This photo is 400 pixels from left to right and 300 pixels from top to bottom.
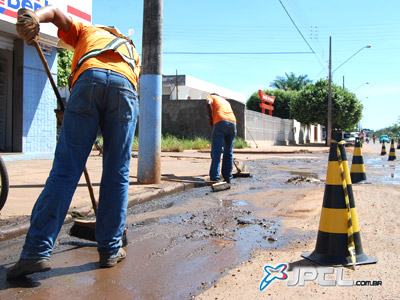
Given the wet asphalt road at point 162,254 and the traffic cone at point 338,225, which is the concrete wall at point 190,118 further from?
the traffic cone at point 338,225

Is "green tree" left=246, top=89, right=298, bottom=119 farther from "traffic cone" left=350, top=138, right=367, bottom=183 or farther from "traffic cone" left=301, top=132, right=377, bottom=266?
"traffic cone" left=301, top=132, right=377, bottom=266

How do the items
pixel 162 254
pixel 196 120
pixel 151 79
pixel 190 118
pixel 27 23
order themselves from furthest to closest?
pixel 190 118 < pixel 196 120 < pixel 151 79 < pixel 162 254 < pixel 27 23

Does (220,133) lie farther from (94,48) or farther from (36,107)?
(36,107)

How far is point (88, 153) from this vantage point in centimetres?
264

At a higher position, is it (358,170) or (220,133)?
(220,133)

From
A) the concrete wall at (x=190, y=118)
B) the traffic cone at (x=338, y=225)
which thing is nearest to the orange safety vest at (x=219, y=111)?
the traffic cone at (x=338, y=225)

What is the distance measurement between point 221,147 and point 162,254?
13.6 feet

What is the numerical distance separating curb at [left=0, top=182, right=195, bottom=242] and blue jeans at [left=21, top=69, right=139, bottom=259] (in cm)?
104

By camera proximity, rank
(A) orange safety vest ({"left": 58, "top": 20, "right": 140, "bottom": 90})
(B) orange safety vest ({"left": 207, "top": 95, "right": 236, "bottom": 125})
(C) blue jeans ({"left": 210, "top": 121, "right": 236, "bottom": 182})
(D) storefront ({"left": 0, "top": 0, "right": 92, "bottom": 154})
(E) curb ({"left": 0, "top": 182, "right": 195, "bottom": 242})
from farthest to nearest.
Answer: (D) storefront ({"left": 0, "top": 0, "right": 92, "bottom": 154}) < (B) orange safety vest ({"left": 207, "top": 95, "right": 236, "bottom": 125}) < (C) blue jeans ({"left": 210, "top": 121, "right": 236, "bottom": 182}) < (E) curb ({"left": 0, "top": 182, "right": 195, "bottom": 242}) < (A) orange safety vest ({"left": 58, "top": 20, "right": 140, "bottom": 90})

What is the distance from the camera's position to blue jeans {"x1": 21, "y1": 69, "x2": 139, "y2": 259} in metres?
2.45

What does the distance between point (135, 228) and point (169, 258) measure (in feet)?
3.24

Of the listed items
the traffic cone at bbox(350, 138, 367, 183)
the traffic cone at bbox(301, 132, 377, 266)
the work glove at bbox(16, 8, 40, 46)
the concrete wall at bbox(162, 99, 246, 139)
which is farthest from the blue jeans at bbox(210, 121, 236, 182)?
the concrete wall at bbox(162, 99, 246, 139)

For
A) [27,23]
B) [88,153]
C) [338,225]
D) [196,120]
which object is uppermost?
[196,120]

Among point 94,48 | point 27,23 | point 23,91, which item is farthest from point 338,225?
point 23,91
